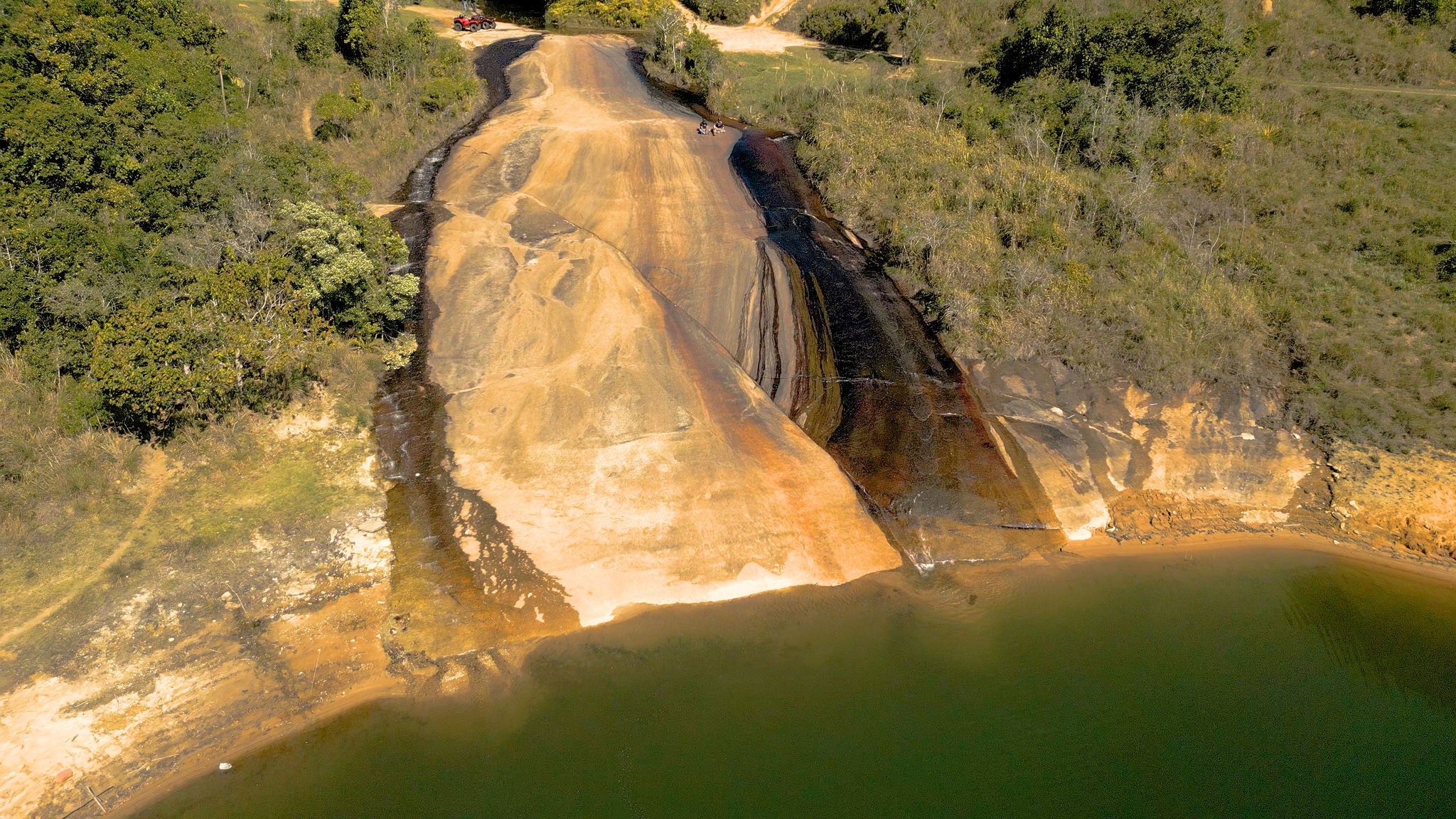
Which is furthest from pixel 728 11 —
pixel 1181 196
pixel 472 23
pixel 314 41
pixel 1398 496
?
pixel 1398 496

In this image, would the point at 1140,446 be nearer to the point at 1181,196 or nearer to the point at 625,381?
the point at 1181,196

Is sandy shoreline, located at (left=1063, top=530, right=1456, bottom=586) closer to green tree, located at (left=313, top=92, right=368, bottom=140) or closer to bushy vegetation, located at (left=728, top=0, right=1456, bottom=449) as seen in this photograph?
bushy vegetation, located at (left=728, top=0, right=1456, bottom=449)

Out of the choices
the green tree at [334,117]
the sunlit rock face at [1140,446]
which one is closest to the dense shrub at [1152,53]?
the sunlit rock face at [1140,446]

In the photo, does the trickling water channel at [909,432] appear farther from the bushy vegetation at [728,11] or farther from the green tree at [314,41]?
the bushy vegetation at [728,11]

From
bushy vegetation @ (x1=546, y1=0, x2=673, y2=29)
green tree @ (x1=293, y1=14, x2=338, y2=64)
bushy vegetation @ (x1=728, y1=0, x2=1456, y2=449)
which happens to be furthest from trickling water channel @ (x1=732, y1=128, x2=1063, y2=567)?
bushy vegetation @ (x1=546, y1=0, x2=673, y2=29)

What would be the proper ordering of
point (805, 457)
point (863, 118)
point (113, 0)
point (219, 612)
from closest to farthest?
point (219, 612) → point (805, 457) → point (113, 0) → point (863, 118)

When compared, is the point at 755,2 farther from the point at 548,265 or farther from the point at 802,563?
the point at 802,563

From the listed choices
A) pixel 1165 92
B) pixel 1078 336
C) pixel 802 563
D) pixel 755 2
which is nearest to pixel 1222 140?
pixel 1165 92
